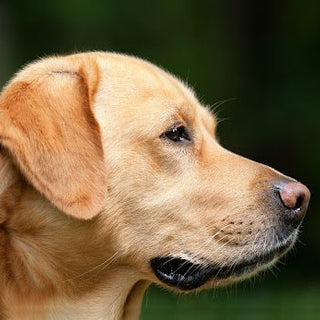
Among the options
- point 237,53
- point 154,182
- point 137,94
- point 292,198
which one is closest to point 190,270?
point 154,182

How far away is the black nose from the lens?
4.10 m

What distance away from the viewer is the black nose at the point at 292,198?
4.10 metres

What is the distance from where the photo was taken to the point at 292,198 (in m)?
4.09

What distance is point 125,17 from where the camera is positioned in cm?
1472

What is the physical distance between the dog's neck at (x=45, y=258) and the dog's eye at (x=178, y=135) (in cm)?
50

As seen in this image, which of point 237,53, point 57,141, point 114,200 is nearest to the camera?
point 57,141

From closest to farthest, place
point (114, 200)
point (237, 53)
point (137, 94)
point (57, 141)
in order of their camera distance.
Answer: point (57, 141), point (114, 200), point (137, 94), point (237, 53)

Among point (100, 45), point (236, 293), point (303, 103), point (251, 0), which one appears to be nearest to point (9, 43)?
point (100, 45)

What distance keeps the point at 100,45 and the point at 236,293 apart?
6592 millimetres

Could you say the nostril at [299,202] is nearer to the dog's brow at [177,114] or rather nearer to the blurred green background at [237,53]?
the dog's brow at [177,114]

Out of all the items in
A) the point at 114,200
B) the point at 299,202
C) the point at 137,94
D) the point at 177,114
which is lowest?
the point at 299,202

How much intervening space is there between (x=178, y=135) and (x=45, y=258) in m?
0.78

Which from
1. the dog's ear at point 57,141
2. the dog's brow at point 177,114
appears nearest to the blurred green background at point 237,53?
the dog's brow at point 177,114

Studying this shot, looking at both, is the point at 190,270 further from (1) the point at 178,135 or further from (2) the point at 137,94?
(2) the point at 137,94
